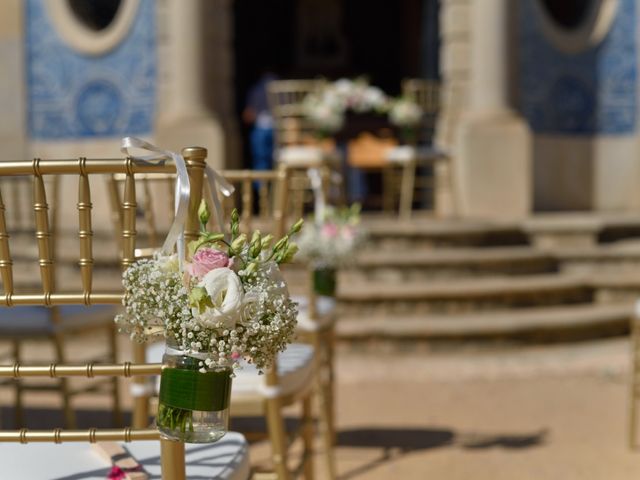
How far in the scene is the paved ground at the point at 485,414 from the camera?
335cm

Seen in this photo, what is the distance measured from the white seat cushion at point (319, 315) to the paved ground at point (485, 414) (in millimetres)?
590

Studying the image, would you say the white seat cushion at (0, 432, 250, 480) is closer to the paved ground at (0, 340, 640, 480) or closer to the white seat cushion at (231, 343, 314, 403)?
the white seat cushion at (231, 343, 314, 403)

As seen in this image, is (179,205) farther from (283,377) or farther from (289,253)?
(283,377)

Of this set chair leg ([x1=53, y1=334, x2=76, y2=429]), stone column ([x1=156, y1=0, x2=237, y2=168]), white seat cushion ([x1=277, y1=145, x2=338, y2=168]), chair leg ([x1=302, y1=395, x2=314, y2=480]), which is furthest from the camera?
stone column ([x1=156, y1=0, x2=237, y2=168])

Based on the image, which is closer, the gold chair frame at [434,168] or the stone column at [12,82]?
the gold chair frame at [434,168]

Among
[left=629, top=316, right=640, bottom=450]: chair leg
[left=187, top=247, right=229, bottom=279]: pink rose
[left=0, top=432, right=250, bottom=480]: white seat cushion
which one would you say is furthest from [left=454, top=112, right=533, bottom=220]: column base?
[left=187, top=247, right=229, bottom=279]: pink rose

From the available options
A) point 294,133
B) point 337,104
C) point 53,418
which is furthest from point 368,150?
point 53,418

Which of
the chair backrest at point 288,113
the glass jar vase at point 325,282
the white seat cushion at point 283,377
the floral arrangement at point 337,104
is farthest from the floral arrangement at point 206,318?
the chair backrest at point 288,113

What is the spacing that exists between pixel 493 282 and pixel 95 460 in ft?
14.3

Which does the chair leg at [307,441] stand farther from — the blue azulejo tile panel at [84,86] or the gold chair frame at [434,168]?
the blue azulejo tile panel at [84,86]

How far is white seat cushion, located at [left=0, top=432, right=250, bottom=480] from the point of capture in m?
1.64

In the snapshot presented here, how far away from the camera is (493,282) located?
19.0ft

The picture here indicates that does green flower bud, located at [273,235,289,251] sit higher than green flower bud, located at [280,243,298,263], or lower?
higher

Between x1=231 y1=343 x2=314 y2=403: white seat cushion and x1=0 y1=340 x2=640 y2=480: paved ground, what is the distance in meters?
0.81
